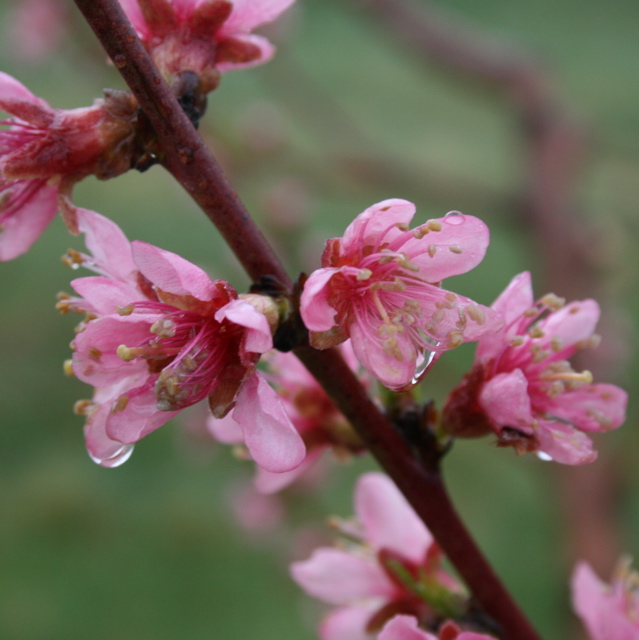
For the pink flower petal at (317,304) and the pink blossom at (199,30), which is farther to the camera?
the pink blossom at (199,30)

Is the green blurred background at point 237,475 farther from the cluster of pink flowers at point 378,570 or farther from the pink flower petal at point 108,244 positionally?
the pink flower petal at point 108,244

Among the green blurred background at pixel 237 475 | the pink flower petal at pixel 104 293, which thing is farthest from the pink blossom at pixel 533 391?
the green blurred background at pixel 237 475

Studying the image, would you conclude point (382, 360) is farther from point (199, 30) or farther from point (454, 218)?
point (199, 30)

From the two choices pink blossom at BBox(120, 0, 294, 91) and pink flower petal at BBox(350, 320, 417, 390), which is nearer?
pink flower petal at BBox(350, 320, 417, 390)

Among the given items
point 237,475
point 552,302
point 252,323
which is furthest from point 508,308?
point 237,475

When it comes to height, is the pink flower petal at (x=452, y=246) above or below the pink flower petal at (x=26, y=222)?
below

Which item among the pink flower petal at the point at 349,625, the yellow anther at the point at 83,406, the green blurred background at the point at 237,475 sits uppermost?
the yellow anther at the point at 83,406

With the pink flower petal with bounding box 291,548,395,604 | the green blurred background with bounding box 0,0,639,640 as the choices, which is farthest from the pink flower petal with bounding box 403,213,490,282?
the green blurred background with bounding box 0,0,639,640

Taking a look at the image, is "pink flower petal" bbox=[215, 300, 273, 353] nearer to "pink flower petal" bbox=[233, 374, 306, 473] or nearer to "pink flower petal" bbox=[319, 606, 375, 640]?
"pink flower petal" bbox=[233, 374, 306, 473]

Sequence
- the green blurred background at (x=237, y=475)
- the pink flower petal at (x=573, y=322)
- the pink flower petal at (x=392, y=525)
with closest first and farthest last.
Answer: the pink flower petal at (x=573, y=322), the pink flower petal at (x=392, y=525), the green blurred background at (x=237, y=475)
